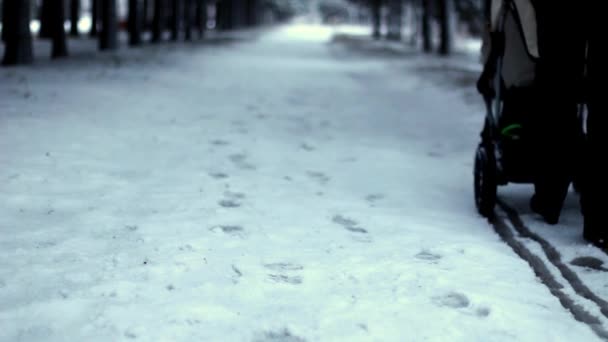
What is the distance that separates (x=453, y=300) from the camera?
3.62 m

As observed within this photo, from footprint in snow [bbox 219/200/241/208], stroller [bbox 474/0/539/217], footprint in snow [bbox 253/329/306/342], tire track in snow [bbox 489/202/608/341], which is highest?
stroller [bbox 474/0/539/217]

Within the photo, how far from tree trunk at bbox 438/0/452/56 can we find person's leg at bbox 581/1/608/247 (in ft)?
72.3

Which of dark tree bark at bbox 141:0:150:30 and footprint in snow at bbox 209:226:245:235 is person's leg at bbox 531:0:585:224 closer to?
footprint in snow at bbox 209:226:245:235

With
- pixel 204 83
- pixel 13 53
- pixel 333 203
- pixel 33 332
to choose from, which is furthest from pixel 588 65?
pixel 13 53

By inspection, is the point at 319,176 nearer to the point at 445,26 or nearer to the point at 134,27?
the point at 134,27

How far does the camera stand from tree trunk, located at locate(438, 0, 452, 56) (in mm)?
25938

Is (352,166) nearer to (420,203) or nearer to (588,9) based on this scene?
(420,203)

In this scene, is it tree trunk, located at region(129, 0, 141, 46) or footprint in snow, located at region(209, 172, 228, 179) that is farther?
tree trunk, located at region(129, 0, 141, 46)

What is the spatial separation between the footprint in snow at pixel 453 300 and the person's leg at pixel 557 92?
1.71 m

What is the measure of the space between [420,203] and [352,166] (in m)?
1.54

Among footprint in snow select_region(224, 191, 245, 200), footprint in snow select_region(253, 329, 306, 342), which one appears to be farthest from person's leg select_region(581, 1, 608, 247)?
footprint in snow select_region(224, 191, 245, 200)

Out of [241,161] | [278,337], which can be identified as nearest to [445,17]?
[241,161]

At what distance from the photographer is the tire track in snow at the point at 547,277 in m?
3.41

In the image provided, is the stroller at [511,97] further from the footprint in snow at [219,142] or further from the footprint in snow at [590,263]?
A: the footprint in snow at [219,142]
